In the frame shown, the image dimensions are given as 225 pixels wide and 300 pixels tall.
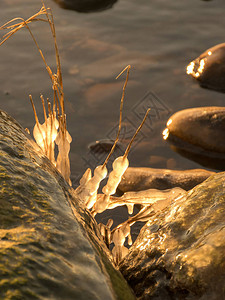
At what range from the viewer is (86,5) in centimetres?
589

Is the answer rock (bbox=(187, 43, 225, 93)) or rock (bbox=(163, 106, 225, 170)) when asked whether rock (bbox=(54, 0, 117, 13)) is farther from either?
rock (bbox=(163, 106, 225, 170))

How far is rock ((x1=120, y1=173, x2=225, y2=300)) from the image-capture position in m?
1.29

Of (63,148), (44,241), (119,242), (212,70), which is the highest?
(44,241)

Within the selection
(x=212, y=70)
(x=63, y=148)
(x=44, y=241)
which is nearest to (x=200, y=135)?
(x=212, y=70)

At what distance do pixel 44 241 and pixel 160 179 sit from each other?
232 cm

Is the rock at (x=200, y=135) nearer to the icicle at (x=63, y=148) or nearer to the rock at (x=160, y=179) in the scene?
the rock at (x=160, y=179)

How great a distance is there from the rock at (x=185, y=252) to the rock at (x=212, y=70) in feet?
10.1

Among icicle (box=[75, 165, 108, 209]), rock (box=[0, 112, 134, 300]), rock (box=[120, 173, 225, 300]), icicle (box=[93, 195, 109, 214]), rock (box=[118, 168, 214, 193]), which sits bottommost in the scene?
rock (box=[118, 168, 214, 193])

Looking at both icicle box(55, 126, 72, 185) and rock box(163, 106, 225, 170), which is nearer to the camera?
icicle box(55, 126, 72, 185)

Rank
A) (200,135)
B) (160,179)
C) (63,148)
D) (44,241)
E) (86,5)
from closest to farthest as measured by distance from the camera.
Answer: (44,241)
(63,148)
(160,179)
(200,135)
(86,5)

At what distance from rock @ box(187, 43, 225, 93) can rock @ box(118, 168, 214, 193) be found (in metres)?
1.38

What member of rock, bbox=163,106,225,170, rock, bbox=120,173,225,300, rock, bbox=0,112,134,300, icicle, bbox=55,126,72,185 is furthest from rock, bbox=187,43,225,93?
rock, bbox=0,112,134,300

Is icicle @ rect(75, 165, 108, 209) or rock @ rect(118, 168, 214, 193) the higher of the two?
icicle @ rect(75, 165, 108, 209)

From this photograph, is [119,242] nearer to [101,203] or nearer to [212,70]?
[101,203]
